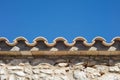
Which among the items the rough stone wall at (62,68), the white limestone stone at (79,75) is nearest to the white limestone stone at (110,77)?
the rough stone wall at (62,68)

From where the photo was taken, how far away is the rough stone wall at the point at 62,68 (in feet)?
22.0

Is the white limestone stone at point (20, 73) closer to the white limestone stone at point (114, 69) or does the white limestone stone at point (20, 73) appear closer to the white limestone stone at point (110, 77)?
the white limestone stone at point (110, 77)

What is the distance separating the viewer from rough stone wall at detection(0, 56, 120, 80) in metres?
6.70

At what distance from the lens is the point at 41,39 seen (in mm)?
6895

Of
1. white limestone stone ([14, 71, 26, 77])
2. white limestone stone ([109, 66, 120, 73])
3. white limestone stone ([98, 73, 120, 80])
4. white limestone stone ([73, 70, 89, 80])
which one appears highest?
white limestone stone ([14, 71, 26, 77])

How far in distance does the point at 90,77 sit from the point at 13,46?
160 cm

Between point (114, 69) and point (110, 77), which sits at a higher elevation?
point (114, 69)

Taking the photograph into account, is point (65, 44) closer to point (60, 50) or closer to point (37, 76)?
point (60, 50)

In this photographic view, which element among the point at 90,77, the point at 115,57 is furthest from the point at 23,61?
the point at 115,57

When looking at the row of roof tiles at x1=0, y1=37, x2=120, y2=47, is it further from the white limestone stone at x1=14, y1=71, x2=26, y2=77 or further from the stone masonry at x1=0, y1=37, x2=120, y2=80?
the white limestone stone at x1=14, y1=71, x2=26, y2=77

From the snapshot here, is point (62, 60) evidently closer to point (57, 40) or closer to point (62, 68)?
point (62, 68)

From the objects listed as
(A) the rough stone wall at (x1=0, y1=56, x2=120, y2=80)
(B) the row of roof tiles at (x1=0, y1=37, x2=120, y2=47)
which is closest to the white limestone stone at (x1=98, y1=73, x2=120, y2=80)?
(A) the rough stone wall at (x1=0, y1=56, x2=120, y2=80)

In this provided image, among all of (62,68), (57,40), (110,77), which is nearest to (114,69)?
(110,77)

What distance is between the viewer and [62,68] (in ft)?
22.4
